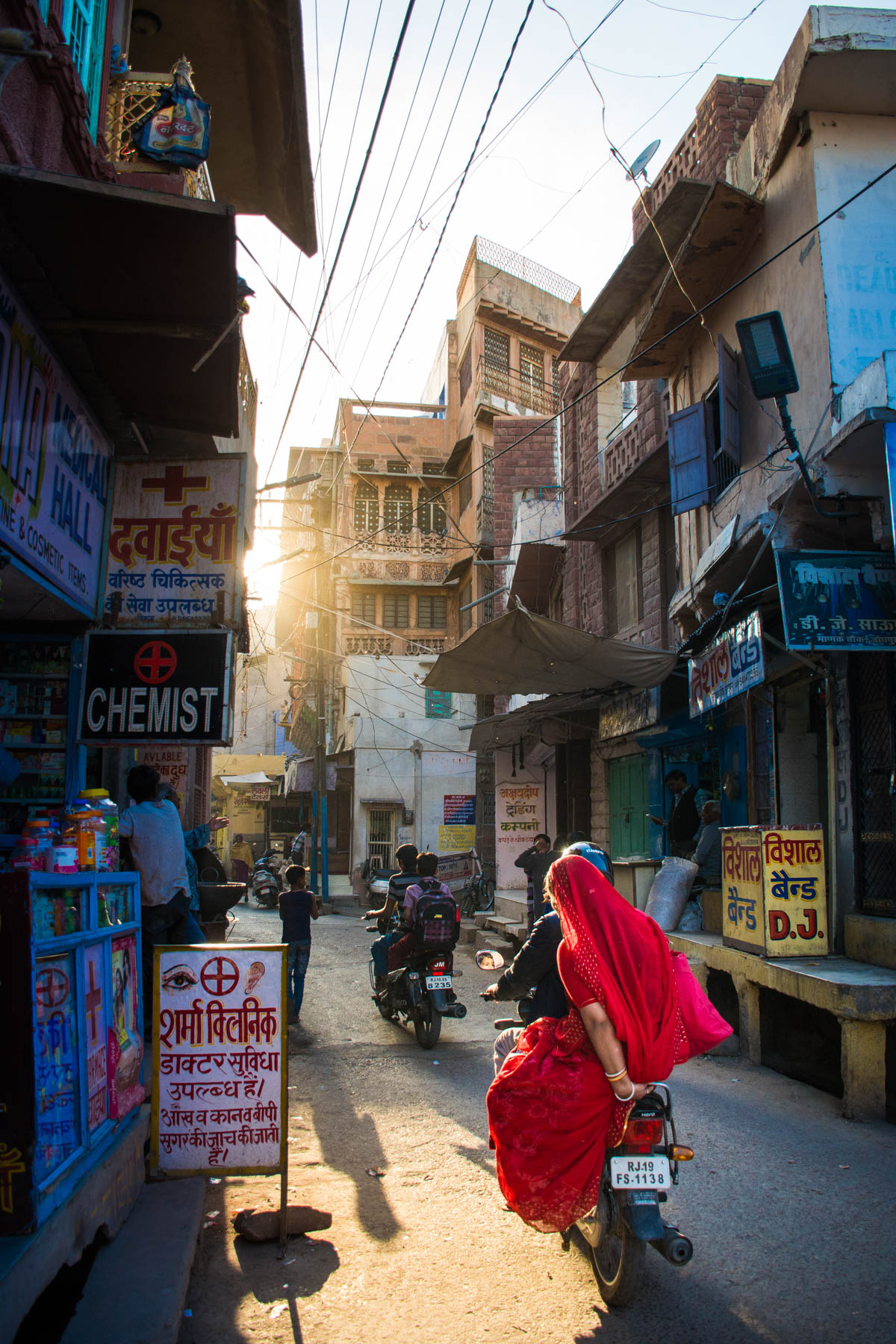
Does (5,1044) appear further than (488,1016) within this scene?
No

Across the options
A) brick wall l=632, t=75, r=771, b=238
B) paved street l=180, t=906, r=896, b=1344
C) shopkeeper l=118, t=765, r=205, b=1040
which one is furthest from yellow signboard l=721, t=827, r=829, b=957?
brick wall l=632, t=75, r=771, b=238

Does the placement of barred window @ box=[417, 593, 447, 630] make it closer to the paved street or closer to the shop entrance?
the shop entrance

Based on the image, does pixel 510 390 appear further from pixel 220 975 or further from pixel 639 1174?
pixel 639 1174

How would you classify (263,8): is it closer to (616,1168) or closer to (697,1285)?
(616,1168)

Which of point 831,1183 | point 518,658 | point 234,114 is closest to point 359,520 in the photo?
point 518,658

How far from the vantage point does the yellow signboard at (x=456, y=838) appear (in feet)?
90.3

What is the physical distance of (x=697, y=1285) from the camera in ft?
11.6

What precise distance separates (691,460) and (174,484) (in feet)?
21.0

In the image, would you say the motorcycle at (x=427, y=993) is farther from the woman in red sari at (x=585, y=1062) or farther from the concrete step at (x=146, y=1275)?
the woman in red sari at (x=585, y=1062)

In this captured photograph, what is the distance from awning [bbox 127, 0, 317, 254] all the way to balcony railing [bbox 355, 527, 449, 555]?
2325cm

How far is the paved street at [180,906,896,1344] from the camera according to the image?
3.28 m

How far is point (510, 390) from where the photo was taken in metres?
30.1

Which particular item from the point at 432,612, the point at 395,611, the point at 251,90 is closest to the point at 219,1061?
the point at 251,90

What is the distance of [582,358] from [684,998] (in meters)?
13.7
